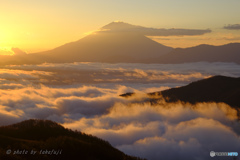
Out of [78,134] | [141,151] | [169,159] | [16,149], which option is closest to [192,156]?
[169,159]

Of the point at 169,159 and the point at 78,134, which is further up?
the point at 78,134

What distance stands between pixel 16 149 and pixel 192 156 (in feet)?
586

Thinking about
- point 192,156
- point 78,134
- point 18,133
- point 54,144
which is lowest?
point 192,156

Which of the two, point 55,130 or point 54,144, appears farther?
point 55,130

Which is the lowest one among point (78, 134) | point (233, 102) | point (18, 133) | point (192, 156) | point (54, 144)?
point (192, 156)

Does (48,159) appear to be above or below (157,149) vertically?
above

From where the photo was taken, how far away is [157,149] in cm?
18538

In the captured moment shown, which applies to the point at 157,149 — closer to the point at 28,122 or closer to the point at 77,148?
the point at 28,122

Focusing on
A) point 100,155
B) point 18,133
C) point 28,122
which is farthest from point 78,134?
point 100,155

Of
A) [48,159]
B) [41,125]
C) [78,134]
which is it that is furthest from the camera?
[78,134]

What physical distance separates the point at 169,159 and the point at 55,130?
441 feet

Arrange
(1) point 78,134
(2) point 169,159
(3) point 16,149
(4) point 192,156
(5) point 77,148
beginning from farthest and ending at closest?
(4) point 192,156, (2) point 169,159, (1) point 78,134, (5) point 77,148, (3) point 16,149

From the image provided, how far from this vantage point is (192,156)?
641ft

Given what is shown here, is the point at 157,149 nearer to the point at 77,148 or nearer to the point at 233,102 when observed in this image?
the point at 233,102
